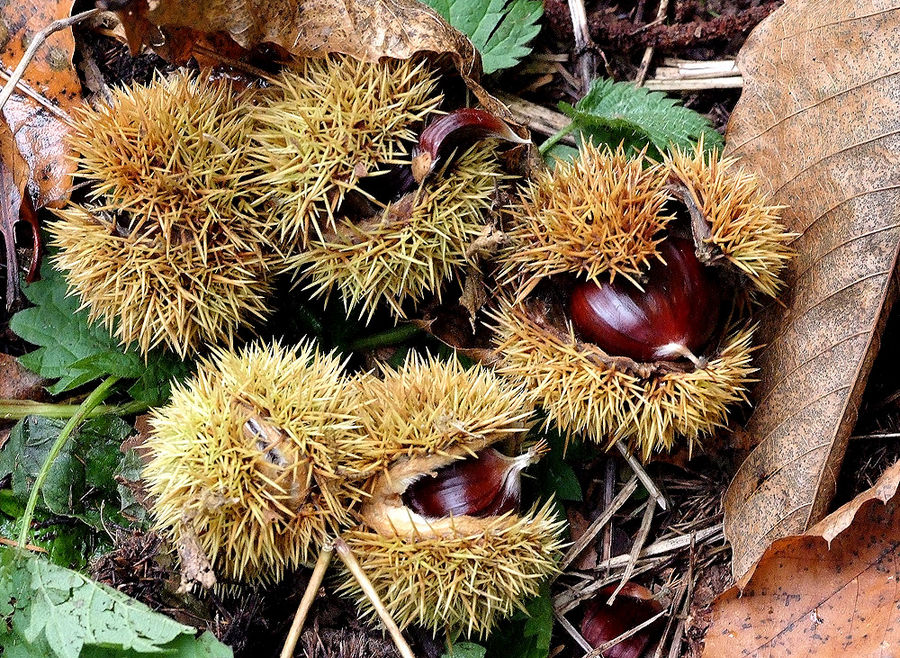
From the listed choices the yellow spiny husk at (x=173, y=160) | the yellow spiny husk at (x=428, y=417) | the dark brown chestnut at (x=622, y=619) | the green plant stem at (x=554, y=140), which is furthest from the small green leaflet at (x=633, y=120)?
the dark brown chestnut at (x=622, y=619)

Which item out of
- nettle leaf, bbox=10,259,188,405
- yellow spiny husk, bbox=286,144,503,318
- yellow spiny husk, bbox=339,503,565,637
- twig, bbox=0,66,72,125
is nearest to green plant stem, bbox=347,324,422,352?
yellow spiny husk, bbox=286,144,503,318

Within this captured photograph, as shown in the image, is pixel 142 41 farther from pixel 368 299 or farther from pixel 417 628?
pixel 417 628

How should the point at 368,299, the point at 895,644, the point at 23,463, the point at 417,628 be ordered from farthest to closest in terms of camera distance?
the point at 23,463 < the point at 417,628 < the point at 368,299 < the point at 895,644

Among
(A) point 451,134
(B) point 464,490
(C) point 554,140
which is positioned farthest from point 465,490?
(C) point 554,140

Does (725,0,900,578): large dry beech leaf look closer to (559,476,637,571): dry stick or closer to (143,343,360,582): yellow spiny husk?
(559,476,637,571): dry stick

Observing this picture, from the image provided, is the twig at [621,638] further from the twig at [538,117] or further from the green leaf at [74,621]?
the twig at [538,117]

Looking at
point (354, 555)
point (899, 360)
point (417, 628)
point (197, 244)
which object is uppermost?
point (197, 244)

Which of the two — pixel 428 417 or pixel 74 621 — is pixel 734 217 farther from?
pixel 74 621

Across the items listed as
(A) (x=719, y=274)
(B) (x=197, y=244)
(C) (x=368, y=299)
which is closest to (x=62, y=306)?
(B) (x=197, y=244)
